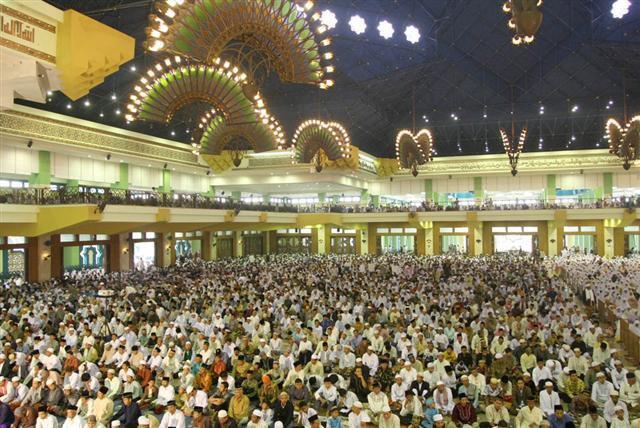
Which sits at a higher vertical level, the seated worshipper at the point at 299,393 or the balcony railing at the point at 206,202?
the balcony railing at the point at 206,202

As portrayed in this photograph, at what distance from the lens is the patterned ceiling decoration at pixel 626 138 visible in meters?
21.5

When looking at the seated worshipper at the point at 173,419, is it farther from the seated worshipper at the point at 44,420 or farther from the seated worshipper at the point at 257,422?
the seated worshipper at the point at 44,420

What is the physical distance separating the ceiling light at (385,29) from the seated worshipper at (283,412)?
60.4 feet

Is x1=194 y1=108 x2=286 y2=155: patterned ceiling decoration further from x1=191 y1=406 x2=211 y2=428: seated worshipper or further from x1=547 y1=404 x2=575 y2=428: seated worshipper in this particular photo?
x1=547 y1=404 x2=575 y2=428: seated worshipper

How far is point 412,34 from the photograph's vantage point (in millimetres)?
22719

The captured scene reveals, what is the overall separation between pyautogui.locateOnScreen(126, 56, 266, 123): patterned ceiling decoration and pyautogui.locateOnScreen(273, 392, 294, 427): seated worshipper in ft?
27.8

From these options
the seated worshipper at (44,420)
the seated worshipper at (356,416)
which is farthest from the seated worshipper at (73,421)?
the seated worshipper at (356,416)

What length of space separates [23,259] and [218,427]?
54.0 feet

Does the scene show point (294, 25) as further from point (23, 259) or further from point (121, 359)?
point (23, 259)

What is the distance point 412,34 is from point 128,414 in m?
20.2

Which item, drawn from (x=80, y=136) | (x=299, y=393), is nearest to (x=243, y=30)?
(x=299, y=393)

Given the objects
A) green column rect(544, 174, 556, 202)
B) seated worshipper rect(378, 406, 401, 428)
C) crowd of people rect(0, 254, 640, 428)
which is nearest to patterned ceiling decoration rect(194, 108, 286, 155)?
crowd of people rect(0, 254, 640, 428)

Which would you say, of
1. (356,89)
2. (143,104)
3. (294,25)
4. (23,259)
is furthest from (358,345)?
(356,89)

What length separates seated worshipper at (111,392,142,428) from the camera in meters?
7.02
